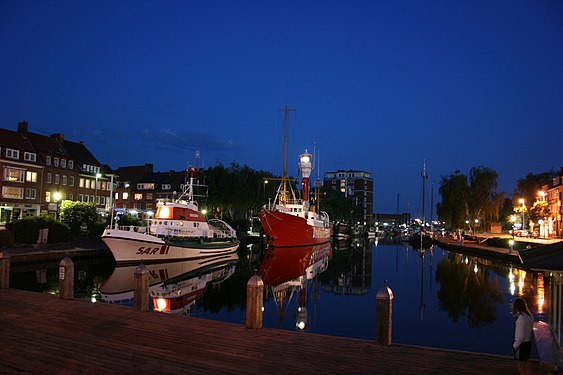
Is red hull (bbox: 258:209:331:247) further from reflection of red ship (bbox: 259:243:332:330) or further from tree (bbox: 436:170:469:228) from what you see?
tree (bbox: 436:170:469:228)

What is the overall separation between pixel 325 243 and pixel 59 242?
44932mm

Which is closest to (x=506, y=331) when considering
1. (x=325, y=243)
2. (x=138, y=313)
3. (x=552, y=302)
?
(x=552, y=302)

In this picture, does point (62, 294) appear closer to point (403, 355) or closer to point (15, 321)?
point (15, 321)

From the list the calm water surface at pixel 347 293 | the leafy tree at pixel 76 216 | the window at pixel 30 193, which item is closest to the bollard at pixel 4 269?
the calm water surface at pixel 347 293

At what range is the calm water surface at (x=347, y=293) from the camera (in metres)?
18.1

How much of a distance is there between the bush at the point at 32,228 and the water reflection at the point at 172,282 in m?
10.1

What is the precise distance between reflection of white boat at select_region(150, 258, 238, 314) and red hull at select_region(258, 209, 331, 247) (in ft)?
53.4

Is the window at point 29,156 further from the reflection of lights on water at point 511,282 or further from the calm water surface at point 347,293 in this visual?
the reflection of lights on water at point 511,282

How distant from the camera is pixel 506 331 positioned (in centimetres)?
1812

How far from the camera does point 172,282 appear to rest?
2759 centimetres

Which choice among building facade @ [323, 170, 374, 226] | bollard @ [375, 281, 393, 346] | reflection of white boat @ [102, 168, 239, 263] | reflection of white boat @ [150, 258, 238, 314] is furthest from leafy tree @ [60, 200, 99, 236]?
building facade @ [323, 170, 374, 226]

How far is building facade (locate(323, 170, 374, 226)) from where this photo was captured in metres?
184

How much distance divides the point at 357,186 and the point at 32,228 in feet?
515

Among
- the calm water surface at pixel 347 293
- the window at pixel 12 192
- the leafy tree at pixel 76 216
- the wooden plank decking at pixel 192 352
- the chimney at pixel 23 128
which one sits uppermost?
the chimney at pixel 23 128
